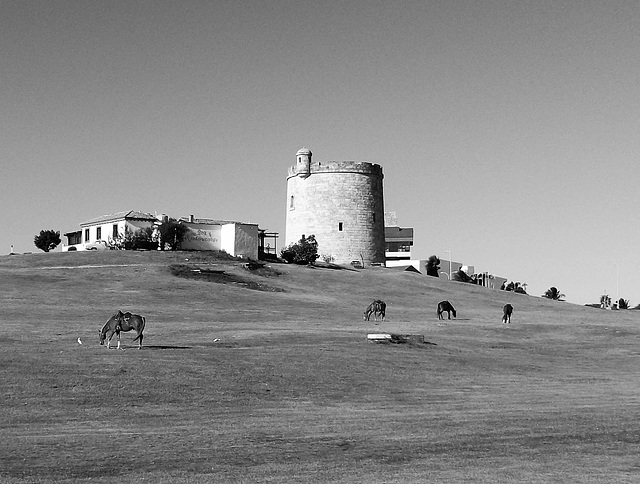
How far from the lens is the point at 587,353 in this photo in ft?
145

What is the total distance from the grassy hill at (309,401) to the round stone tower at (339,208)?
185 ft

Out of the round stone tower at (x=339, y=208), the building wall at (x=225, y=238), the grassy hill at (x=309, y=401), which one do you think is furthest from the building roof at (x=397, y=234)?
the grassy hill at (x=309, y=401)

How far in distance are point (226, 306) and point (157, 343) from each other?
87.5ft

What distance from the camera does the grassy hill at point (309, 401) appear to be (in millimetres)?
16812

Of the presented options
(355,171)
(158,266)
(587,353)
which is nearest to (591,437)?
(587,353)

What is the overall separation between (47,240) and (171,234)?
22.1 meters

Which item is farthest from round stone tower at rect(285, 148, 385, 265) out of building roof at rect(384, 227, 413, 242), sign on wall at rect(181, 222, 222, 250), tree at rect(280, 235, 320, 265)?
building roof at rect(384, 227, 413, 242)

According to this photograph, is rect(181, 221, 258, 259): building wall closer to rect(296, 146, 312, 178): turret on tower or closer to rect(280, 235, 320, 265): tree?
rect(280, 235, 320, 265): tree

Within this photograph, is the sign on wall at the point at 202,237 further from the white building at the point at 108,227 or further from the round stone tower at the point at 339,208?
the round stone tower at the point at 339,208

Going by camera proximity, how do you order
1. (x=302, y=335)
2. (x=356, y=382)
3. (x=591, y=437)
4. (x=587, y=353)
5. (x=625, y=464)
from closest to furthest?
(x=625, y=464) < (x=591, y=437) < (x=356, y=382) < (x=302, y=335) < (x=587, y=353)

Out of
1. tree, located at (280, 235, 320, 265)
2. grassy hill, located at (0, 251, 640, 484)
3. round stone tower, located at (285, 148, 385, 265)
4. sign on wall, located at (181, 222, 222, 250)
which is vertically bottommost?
grassy hill, located at (0, 251, 640, 484)

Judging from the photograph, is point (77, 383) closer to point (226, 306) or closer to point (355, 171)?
point (226, 306)

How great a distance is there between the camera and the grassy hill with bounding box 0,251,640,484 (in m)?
16.8

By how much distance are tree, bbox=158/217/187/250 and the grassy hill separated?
1559 inches
